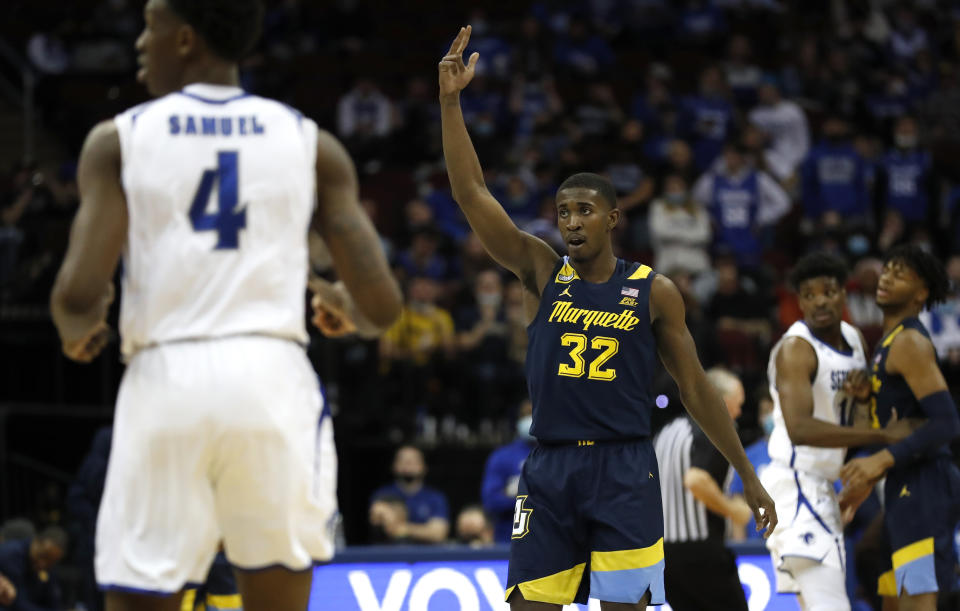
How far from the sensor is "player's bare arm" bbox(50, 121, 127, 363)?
3.32 meters

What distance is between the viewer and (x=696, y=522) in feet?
23.4

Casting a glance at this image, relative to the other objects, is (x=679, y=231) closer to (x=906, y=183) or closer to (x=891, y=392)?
(x=906, y=183)

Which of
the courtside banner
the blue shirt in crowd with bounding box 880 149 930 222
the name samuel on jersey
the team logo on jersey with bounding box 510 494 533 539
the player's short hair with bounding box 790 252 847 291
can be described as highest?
the blue shirt in crowd with bounding box 880 149 930 222

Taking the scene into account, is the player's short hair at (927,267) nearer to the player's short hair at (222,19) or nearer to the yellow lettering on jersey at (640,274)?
the yellow lettering on jersey at (640,274)

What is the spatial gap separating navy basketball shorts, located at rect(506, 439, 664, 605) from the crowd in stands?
15.3ft

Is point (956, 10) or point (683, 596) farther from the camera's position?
point (956, 10)

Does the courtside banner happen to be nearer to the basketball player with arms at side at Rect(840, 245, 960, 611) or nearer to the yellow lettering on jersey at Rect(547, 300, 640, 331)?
the basketball player with arms at side at Rect(840, 245, 960, 611)

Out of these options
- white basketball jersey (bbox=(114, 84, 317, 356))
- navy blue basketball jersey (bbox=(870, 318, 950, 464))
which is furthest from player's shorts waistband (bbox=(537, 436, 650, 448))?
white basketball jersey (bbox=(114, 84, 317, 356))

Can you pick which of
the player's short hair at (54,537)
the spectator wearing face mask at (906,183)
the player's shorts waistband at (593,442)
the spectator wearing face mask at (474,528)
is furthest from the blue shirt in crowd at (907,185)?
the player's shorts waistband at (593,442)

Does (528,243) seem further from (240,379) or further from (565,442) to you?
(240,379)

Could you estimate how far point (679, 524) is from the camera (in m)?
7.12

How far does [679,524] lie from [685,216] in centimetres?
730

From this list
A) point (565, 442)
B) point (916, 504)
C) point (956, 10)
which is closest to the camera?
point (565, 442)

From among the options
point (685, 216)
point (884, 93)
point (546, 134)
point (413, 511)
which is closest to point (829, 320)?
point (413, 511)
